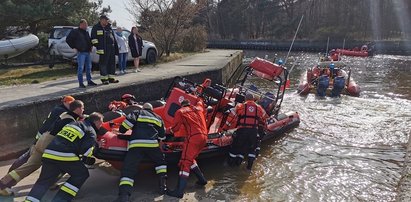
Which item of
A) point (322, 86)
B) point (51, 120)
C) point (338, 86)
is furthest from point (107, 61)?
point (338, 86)

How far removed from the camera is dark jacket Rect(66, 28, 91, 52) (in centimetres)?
963

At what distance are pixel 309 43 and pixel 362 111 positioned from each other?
34813mm

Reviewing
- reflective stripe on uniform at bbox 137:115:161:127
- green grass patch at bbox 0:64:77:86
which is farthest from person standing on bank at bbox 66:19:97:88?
reflective stripe on uniform at bbox 137:115:161:127

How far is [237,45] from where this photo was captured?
50.4 metres

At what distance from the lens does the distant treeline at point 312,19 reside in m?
50.5

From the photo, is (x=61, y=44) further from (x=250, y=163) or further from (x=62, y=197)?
(x=62, y=197)

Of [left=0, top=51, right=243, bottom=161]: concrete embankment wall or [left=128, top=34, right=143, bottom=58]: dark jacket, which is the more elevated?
[left=128, top=34, right=143, bottom=58]: dark jacket

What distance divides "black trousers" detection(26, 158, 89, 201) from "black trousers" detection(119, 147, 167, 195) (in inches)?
26.4

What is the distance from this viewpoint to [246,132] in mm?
7555

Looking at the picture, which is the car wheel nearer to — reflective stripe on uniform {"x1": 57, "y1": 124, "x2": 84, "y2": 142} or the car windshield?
the car windshield

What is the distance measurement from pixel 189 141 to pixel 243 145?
150 centimetres

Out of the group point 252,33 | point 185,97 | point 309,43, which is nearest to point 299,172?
point 185,97

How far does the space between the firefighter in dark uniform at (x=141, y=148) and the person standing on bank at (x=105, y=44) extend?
4.54 m

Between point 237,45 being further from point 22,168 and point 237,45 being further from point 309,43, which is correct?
point 22,168
